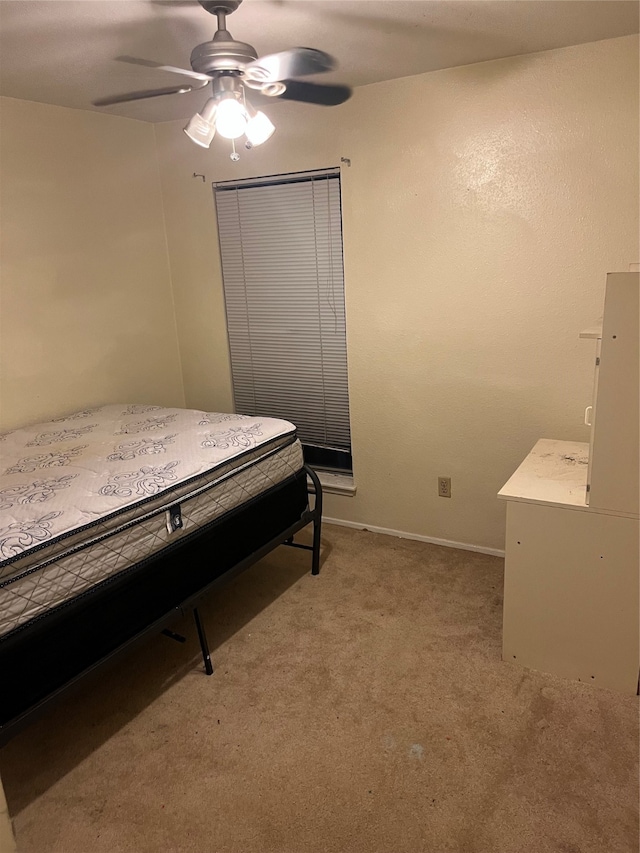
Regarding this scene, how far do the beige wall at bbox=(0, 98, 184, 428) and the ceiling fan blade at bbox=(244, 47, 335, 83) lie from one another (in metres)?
1.57

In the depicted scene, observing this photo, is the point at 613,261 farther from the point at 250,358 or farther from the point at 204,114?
the point at 250,358

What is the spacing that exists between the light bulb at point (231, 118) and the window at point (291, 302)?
1182 mm

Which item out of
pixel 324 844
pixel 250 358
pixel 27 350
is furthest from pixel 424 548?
pixel 27 350

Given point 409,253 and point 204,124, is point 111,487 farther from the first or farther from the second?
point 409,253

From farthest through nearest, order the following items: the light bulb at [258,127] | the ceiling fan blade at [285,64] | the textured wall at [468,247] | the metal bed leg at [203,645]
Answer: the textured wall at [468,247]
the metal bed leg at [203,645]
the light bulb at [258,127]
the ceiling fan blade at [285,64]

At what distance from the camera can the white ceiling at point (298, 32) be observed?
1885 millimetres

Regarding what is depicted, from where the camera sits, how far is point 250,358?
3.62m

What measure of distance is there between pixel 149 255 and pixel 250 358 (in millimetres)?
839

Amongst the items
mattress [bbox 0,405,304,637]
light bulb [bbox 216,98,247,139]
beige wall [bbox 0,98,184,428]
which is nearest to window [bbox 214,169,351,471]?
beige wall [bbox 0,98,184,428]

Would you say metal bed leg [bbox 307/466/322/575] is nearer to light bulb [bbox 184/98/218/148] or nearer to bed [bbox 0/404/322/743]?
bed [bbox 0/404/322/743]

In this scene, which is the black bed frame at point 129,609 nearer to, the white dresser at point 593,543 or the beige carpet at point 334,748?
the beige carpet at point 334,748

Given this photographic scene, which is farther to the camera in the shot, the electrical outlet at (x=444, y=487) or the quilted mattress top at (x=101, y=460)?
the electrical outlet at (x=444, y=487)

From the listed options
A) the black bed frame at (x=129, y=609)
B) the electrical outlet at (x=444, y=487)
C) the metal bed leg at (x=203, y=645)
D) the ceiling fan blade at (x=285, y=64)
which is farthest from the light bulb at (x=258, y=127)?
the electrical outlet at (x=444, y=487)

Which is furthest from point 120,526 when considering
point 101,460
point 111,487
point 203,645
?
point 203,645
